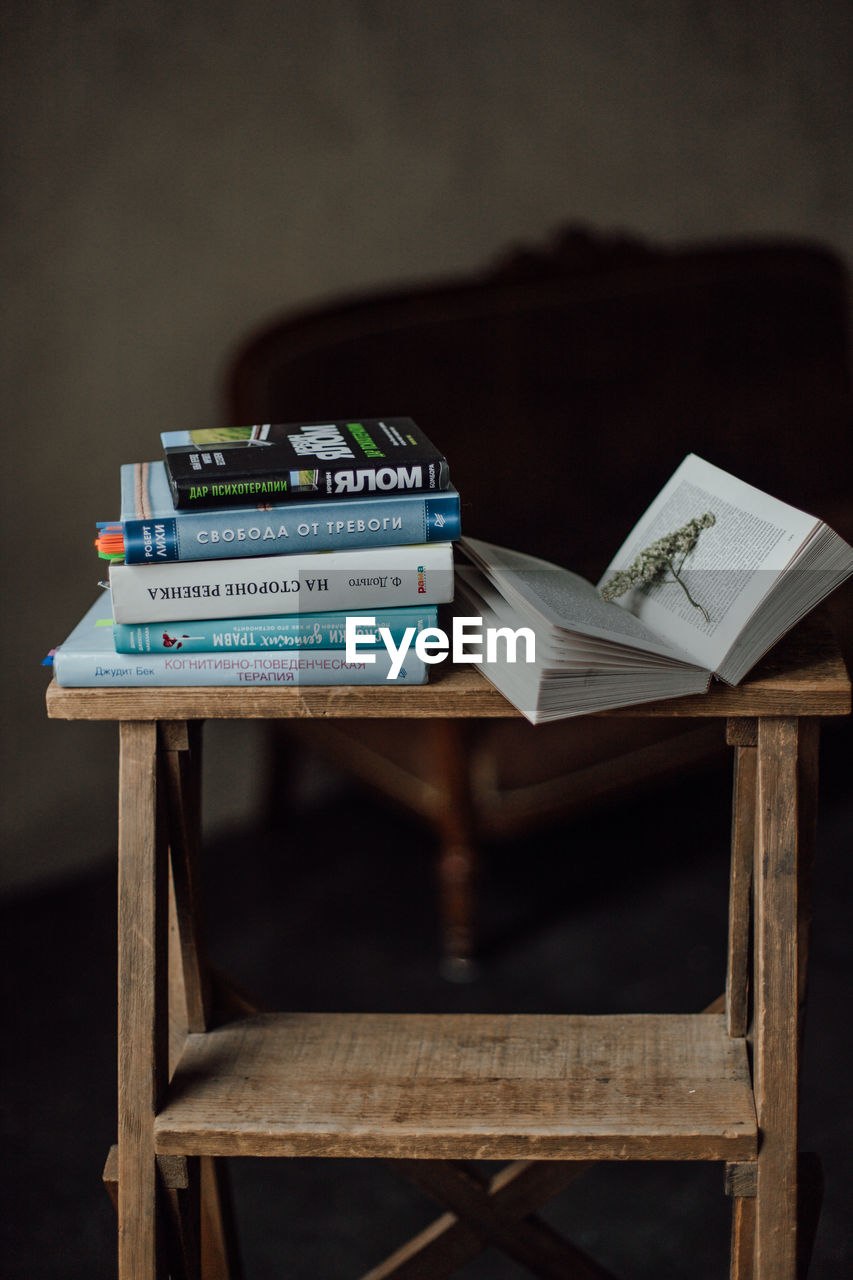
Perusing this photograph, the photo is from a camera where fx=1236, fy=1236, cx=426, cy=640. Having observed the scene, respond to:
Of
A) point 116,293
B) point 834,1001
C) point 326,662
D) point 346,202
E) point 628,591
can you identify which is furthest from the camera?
point 346,202

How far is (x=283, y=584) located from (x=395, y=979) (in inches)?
49.9

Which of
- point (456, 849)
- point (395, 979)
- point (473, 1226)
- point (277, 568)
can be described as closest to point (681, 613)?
point (277, 568)

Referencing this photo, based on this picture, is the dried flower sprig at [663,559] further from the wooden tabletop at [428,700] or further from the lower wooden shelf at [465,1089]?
the lower wooden shelf at [465,1089]

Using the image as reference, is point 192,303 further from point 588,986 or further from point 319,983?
point 588,986

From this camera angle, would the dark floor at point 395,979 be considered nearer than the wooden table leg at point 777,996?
No

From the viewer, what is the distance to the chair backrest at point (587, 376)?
2209mm

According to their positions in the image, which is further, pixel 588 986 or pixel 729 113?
pixel 729 113

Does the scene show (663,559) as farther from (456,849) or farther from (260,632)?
(456,849)

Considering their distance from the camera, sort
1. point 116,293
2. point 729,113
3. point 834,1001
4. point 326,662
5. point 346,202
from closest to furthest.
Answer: point 326,662, point 834,1001, point 116,293, point 346,202, point 729,113

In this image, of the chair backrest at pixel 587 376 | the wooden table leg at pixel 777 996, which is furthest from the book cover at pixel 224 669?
the chair backrest at pixel 587 376

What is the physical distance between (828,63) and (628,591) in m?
2.05

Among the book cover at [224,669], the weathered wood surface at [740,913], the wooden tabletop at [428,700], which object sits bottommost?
the weathered wood surface at [740,913]

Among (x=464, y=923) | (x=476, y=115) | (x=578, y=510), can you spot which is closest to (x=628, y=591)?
(x=464, y=923)

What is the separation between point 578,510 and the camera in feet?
7.65
